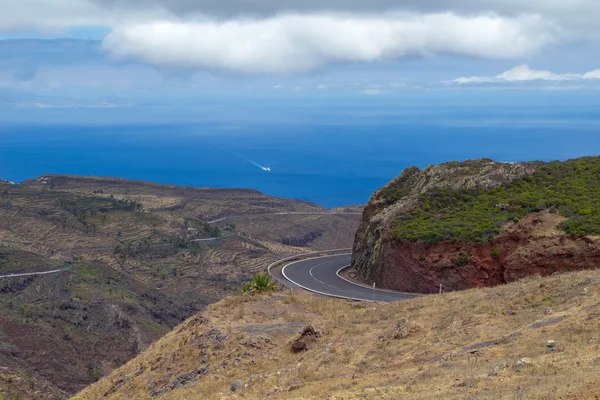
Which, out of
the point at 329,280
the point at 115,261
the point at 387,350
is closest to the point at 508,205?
the point at 329,280

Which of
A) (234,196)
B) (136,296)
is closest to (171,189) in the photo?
(234,196)

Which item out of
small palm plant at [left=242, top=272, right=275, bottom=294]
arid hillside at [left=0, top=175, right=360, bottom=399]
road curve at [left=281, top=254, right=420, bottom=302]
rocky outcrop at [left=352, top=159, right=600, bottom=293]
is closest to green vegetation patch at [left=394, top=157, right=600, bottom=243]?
rocky outcrop at [left=352, top=159, right=600, bottom=293]

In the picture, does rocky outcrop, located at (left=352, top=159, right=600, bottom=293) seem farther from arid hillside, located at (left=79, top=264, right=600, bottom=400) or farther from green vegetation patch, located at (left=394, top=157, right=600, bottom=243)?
arid hillside, located at (left=79, top=264, right=600, bottom=400)

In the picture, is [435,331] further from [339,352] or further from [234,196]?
[234,196]

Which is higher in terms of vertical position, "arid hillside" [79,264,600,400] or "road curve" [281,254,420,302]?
"arid hillside" [79,264,600,400]

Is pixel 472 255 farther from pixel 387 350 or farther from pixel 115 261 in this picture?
pixel 115 261

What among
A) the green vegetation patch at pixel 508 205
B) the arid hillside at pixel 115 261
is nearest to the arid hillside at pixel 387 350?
the green vegetation patch at pixel 508 205

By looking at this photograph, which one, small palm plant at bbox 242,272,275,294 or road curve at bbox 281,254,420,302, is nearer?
small palm plant at bbox 242,272,275,294
